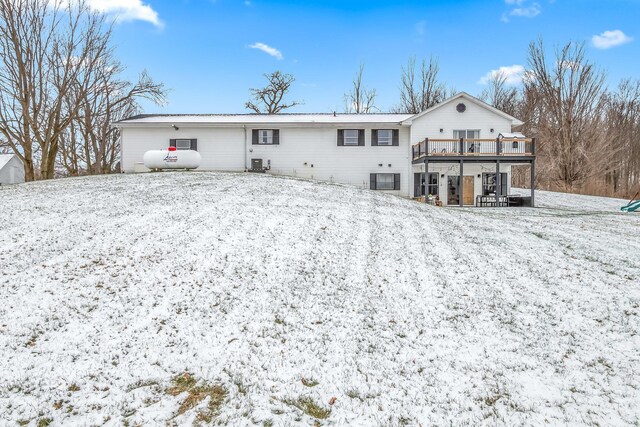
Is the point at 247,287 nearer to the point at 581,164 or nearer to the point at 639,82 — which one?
the point at 581,164

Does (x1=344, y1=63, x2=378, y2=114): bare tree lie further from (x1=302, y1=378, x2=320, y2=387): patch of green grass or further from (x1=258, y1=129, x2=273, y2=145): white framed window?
(x1=302, y1=378, x2=320, y2=387): patch of green grass

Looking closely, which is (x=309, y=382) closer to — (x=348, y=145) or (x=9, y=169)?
(x=348, y=145)

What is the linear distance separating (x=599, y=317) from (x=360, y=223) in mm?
5938

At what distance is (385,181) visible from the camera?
886 inches

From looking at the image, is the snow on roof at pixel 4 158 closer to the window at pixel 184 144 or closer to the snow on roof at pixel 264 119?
the snow on roof at pixel 264 119

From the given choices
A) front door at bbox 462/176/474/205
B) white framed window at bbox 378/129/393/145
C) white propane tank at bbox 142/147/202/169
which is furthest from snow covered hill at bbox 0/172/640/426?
white framed window at bbox 378/129/393/145

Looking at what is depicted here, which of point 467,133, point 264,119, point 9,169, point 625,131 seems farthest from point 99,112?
point 625,131

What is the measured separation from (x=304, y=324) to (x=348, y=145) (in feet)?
60.6

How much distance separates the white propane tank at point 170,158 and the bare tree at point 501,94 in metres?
36.0

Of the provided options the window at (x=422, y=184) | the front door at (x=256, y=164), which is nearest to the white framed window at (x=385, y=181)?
the window at (x=422, y=184)

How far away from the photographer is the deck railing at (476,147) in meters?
19.5

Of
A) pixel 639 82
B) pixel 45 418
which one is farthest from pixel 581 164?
pixel 45 418

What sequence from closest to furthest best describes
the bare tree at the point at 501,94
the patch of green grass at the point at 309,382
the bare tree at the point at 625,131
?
the patch of green grass at the point at 309,382, the bare tree at the point at 625,131, the bare tree at the point at 501,94

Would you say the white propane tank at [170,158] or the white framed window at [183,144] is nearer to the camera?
the white propane tank at [170,158]
